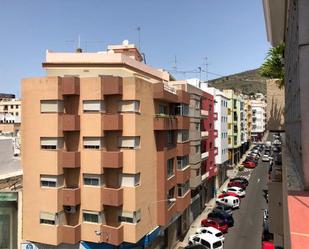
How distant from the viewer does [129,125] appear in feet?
84.4

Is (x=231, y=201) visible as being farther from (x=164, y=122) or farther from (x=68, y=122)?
(x=68, y=122)

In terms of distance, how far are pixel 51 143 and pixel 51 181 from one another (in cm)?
275

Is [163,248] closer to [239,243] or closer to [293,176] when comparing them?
[239,243]

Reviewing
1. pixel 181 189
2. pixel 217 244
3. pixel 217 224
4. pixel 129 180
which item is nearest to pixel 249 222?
pixel 217 224

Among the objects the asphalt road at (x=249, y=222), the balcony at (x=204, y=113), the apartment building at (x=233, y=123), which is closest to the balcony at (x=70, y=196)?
the asphalt road at (x=249, y=222)

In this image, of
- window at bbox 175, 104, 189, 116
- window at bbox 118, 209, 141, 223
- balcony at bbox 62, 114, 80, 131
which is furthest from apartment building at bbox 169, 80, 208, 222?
window at bbox 118, 209, 141, 223

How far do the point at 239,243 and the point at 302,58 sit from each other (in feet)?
97.7

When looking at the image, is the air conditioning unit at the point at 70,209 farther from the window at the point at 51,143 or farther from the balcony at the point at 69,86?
the balcony at the point at 69,86

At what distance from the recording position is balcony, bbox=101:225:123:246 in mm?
25297

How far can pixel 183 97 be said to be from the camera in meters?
34.9

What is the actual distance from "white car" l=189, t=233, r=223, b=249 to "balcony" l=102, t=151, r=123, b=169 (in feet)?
38.4

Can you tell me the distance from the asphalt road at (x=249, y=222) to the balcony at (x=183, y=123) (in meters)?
11.6

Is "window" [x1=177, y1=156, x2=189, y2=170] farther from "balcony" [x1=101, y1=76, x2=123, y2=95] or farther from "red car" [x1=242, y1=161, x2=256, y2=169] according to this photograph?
"red car" [x1=242, y1=161, x2=256, y2=169]

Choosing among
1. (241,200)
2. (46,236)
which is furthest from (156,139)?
(241,200)
